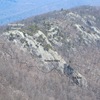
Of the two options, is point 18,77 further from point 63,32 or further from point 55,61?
point 63,32

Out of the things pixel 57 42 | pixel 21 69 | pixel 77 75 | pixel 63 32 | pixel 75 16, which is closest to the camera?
pixel 21 69

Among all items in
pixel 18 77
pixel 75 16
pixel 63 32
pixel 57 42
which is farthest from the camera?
pixel 75 16

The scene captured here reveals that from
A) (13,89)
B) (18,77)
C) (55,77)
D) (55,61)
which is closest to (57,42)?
(55,61)

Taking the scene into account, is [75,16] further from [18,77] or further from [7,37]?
[18,77]

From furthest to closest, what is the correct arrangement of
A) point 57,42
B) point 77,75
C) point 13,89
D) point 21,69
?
point 57,42, point 77,75, point 21,69, point 13,89

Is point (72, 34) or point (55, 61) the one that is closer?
point (55, 61)


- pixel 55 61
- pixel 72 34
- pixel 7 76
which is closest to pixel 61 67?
pixel 55 61

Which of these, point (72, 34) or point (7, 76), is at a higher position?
point (7, 76)
